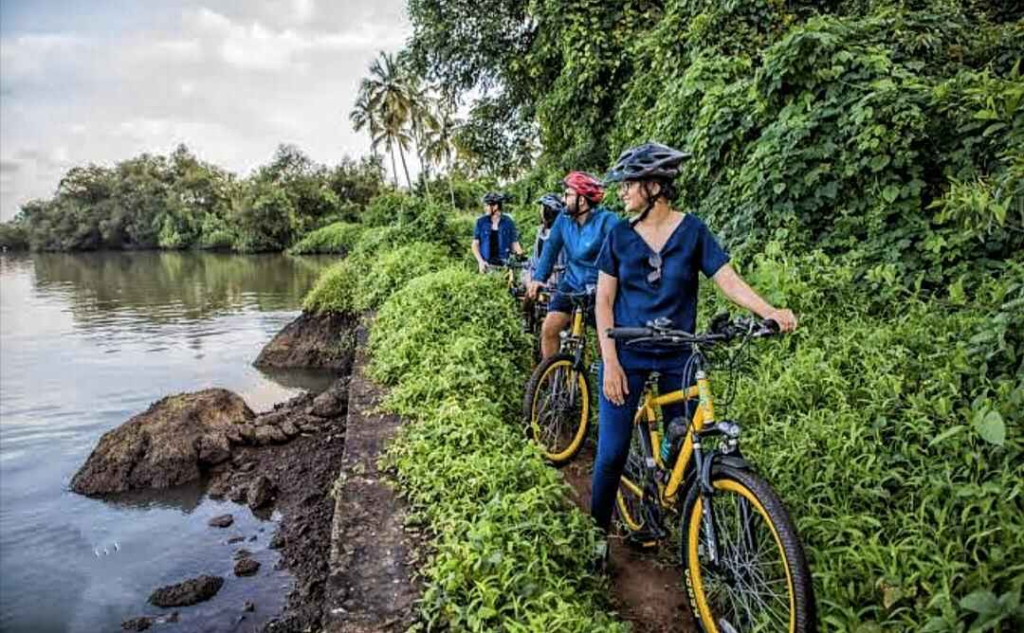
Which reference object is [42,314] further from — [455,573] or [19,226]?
[19,226]

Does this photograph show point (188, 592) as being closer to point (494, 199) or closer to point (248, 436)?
point (248, 436)

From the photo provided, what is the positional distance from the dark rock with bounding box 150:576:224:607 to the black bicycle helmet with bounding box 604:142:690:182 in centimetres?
594

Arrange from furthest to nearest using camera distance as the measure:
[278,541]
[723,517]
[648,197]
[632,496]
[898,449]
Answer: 1. [278,541]
2. [632,496]
3. [898,449]
4. [648,197]
5. [723,517]

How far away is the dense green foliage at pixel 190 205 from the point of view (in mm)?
58062

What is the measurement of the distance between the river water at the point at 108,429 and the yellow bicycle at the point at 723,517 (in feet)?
15.0

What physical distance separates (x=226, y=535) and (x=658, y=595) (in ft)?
20.0

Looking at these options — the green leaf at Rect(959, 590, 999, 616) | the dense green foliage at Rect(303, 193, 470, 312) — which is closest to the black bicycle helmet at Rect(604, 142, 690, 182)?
the green leaf at Rect(959, 590, 999, 616)

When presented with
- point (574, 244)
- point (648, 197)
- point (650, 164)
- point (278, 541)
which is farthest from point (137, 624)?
point (650, 164)

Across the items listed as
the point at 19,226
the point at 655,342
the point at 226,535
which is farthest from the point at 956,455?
the point at 19,226

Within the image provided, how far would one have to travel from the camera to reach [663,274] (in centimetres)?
282

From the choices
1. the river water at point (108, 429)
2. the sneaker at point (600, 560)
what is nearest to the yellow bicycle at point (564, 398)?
→ the sneaker at point (600, 560)

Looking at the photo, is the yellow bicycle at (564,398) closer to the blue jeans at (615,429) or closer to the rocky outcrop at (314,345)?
the blue jeans at (615,429)

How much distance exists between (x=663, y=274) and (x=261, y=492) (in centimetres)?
688

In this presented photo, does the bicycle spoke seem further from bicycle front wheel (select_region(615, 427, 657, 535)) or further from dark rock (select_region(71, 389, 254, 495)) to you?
dark rock (select_region(71, 389, 254, 495))
